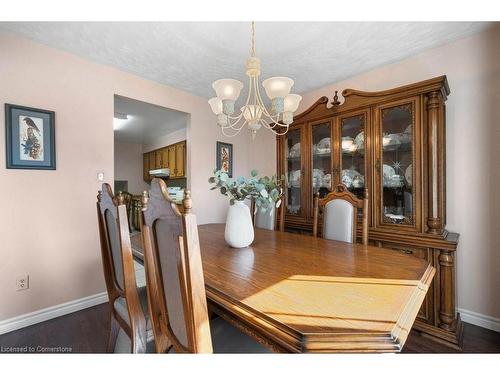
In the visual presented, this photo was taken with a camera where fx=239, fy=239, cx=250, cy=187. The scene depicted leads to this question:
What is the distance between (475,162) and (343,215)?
119 centimetres

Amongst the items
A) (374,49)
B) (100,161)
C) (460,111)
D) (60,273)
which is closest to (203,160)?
(100,161)

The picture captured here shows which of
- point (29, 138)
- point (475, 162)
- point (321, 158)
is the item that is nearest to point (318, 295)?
point (321, 158)

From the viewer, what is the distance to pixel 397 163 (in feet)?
6.72

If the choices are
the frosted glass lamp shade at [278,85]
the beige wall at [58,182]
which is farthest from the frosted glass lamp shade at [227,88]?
the beige wall at [58,182]

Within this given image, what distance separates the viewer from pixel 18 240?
6.34 feet

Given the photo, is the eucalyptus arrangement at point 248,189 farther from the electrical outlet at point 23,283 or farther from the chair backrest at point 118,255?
the electrical outlet at point 23,283

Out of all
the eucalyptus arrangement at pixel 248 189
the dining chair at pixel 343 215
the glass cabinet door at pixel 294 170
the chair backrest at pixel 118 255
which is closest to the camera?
the chair backrest at pixel 118 255

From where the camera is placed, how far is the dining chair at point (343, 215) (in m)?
1.76

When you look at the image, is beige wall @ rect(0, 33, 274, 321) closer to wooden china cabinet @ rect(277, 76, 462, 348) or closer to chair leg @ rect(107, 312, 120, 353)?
chair leg @ rect(107, 312, 120, 353)

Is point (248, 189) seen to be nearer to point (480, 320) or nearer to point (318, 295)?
point (318, 295)

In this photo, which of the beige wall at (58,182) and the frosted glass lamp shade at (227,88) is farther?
the beige wall at (58,182)

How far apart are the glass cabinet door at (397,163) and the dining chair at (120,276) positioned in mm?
1950

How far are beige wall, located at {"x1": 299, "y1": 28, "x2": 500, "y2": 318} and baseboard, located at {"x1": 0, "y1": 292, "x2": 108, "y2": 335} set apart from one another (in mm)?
3285

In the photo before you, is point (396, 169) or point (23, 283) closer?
point (23, 283)
